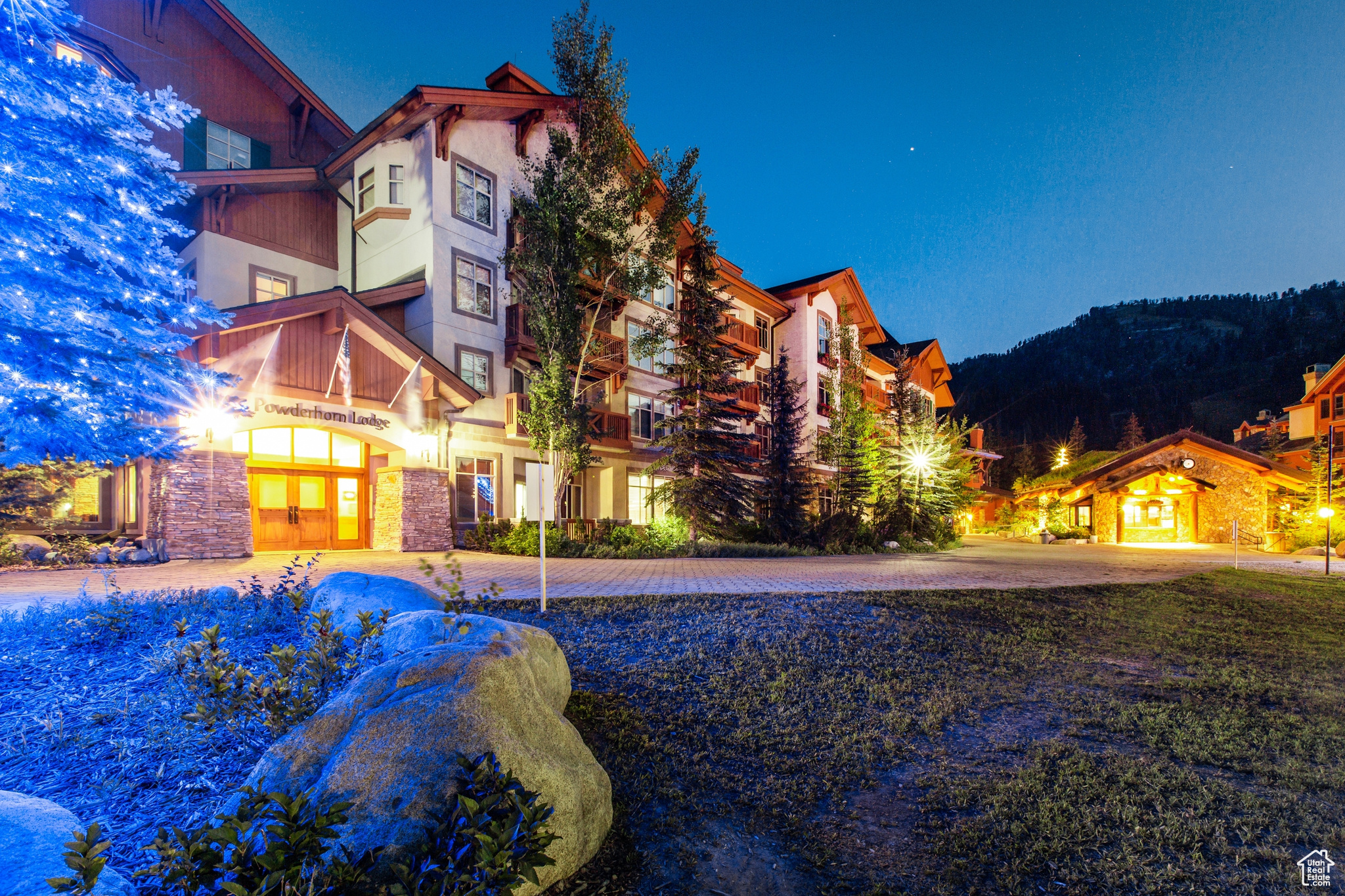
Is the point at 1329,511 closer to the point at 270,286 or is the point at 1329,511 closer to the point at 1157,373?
the point at 270,286

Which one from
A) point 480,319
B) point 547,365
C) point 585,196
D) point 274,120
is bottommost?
point 547,365

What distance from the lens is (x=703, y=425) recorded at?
2073cm

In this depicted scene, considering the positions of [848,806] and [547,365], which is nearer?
[848,806]

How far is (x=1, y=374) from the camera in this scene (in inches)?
285

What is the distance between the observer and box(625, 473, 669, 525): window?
86.6 ft

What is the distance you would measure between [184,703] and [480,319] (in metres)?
17.7

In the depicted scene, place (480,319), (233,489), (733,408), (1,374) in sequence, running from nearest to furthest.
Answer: (1,374), (233,489), (480,319), (733,408)

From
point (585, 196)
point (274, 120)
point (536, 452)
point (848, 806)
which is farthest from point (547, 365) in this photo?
point (848, 806)

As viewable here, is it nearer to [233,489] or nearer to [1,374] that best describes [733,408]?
[233,489]

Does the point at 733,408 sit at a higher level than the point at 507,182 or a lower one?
lower

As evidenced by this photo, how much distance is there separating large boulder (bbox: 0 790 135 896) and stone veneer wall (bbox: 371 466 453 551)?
15308 mm

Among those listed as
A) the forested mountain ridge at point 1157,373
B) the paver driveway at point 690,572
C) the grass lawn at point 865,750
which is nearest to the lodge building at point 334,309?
the paver driveway at point 690,572

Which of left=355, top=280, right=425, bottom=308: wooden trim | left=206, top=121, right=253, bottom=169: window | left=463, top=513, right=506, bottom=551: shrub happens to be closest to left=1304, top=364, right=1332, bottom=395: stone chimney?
left=463, top=513, right=506, bottom=551: shrub

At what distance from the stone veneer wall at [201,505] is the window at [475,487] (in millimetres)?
5862
